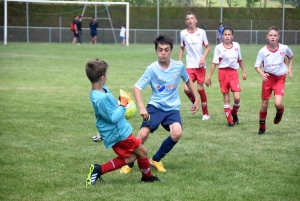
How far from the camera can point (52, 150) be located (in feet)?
29.1

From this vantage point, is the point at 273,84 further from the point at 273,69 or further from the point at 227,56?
the point at 227,56

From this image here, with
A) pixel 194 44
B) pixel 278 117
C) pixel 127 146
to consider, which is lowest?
pixel 278 117

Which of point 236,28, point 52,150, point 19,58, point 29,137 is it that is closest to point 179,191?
point 52,150

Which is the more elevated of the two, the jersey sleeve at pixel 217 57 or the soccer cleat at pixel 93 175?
the jersey sleeve at pixel 217 57

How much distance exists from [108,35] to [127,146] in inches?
1739

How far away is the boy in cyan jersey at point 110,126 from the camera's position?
648 centimetres

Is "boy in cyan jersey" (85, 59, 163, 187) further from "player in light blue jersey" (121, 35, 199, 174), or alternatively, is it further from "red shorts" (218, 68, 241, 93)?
"red shorts" (218, 68, 241, 93)

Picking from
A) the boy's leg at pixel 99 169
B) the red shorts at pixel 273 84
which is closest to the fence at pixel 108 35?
the red shorts at pixel 273 84

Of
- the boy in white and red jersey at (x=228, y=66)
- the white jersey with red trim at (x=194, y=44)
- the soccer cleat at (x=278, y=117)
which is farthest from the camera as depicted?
the white jersey with red trim at (x=194, y=44)

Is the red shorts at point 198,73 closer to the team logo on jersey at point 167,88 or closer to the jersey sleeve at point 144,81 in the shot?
the team logo on jersey at point 167,88

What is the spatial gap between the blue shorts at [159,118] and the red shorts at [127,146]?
32.1 inches

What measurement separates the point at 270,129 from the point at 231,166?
3.41 meters

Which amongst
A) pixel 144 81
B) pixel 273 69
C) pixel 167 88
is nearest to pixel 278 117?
pixel 273 69

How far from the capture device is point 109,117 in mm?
6496
